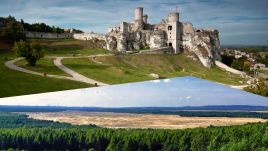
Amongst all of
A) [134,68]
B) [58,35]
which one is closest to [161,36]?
[134,68]

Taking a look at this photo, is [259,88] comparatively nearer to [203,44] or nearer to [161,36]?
[161,36]

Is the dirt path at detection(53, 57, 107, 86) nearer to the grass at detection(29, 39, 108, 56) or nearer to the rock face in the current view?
the grass at detection(29, 39, 108, 56)

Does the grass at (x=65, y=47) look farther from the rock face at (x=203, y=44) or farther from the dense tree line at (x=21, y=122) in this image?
the rock face at (x=203, y=44)

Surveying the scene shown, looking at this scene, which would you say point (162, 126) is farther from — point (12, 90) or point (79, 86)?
point (12, 90)

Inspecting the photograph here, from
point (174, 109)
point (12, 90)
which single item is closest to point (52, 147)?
point (12, 90)

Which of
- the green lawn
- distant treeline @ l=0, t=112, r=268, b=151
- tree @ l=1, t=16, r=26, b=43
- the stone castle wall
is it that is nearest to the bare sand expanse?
distant treeline @ l=0, t=112, r=268, b=151

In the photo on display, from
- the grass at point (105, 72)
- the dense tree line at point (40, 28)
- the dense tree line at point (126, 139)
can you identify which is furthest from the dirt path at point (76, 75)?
the dense tree line at point (126, 139)
